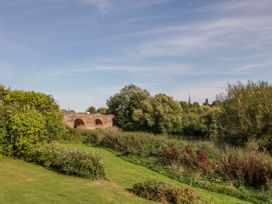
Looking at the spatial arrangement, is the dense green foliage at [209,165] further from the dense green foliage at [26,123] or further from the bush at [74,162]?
the dense green foliage at [26,123]

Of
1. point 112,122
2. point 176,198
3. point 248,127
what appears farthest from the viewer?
point 112,122

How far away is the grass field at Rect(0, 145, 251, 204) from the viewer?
34.9ft

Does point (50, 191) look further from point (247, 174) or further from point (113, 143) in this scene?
point (113, 143)

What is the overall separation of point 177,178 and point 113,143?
11.9m

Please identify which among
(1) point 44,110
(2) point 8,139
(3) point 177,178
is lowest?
(3) point 177,178

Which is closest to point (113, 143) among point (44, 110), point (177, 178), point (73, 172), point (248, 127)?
point (44, 110)

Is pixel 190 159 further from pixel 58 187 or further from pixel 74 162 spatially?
pixel 58 187

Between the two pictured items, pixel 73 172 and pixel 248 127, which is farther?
pixel 248 127

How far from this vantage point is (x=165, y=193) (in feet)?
36.5

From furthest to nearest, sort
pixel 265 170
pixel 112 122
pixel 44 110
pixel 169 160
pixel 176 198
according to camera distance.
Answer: pixel 112 122 → pixel 44 110 → pixel 169 160 → pixel 265 170 → pixel 176 198

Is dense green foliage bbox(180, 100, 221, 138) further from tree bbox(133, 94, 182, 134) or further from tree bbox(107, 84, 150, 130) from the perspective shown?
tree bbox(107, 84, 150, 130)

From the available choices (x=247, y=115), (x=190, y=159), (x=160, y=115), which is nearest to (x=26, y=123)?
(x=190, y=159)

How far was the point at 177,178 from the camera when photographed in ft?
53.8

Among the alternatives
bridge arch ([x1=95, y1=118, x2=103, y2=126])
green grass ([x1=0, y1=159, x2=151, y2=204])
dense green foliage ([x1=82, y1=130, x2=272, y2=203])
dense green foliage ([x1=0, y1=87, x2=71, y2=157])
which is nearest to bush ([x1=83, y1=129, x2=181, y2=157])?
dense green foliage ([x1=82, y1=130, x2=272, y2=203])
